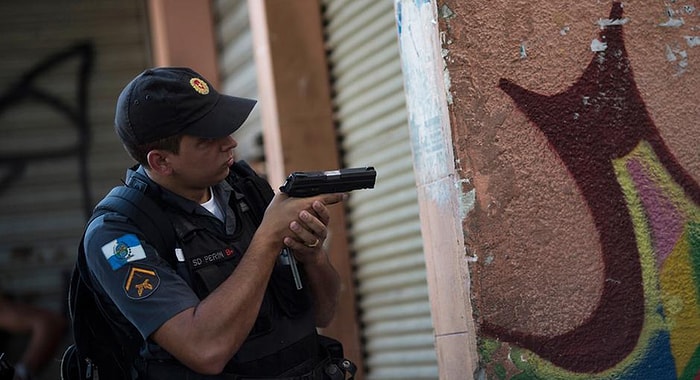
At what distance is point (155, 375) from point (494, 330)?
1.03 m

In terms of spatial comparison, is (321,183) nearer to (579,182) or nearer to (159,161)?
(159,161)

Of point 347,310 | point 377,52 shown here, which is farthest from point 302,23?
point 347,310

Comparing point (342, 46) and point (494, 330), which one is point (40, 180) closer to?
point (342, 46)

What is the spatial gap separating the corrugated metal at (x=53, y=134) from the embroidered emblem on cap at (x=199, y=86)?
552 centimetres

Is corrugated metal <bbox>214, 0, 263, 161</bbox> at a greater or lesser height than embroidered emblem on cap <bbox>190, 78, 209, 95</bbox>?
greater

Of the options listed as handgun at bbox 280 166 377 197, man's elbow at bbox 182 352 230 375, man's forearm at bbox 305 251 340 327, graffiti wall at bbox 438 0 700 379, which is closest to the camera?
man's elbow at bbox 182 352 230 375

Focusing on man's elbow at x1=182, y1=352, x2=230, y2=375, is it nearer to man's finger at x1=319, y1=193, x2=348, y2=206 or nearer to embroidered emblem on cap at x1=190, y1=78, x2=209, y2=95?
man's finger at x1=319, y1=193, x2=348, y2=206

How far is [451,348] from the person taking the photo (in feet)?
11.0

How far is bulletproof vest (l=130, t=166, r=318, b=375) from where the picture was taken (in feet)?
9.29

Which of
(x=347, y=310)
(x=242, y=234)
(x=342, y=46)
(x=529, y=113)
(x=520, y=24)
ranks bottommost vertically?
(x=347, y=310)

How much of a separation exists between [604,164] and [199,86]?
1.31 m

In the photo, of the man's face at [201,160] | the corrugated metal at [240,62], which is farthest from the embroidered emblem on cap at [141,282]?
the corrugated metal at [240,62]

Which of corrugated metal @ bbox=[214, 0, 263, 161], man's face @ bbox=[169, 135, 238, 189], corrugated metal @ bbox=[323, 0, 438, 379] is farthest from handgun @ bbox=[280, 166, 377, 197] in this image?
corrugated metal @ bbox=[214, 0, 263, 161]

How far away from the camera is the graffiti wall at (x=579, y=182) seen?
3.29 m
